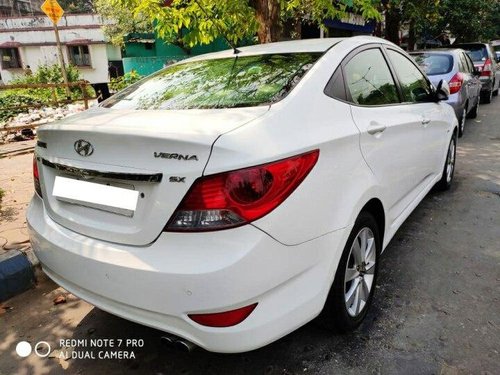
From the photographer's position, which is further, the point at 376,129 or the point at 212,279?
the point at 376,129

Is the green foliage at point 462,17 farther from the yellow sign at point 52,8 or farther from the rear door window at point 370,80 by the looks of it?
the rear door window at point 370,80

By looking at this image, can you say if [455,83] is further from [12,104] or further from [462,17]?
[462,17]

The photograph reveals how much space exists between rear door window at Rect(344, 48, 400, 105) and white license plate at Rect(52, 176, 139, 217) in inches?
52.3

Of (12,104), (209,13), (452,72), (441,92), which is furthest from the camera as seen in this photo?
(12,104)

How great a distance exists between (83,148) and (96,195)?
0.22 metres

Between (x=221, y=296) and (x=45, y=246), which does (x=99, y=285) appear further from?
(x=221, y=296)

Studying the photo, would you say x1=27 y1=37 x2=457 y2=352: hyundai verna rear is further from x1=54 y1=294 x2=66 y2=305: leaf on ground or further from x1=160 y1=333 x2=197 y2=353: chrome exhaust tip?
x1=54 y1=294 x2=66 y2=305: leaf on ground

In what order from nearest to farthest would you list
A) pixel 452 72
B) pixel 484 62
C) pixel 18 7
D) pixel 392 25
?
pixel 452 72
pixel 484 62
pixel 392 25
pixel 18 7

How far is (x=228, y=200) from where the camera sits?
163cm

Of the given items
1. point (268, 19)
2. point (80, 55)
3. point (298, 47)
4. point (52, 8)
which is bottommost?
point (80, 55)

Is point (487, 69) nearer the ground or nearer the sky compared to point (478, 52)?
nearer the ground

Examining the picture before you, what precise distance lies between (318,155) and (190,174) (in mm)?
600

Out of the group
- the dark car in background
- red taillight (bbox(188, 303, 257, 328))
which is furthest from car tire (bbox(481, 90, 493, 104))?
red taillight (bbox(188, 303, 257, 328))

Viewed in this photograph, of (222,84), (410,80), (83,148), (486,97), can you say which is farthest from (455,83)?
(486,97)
